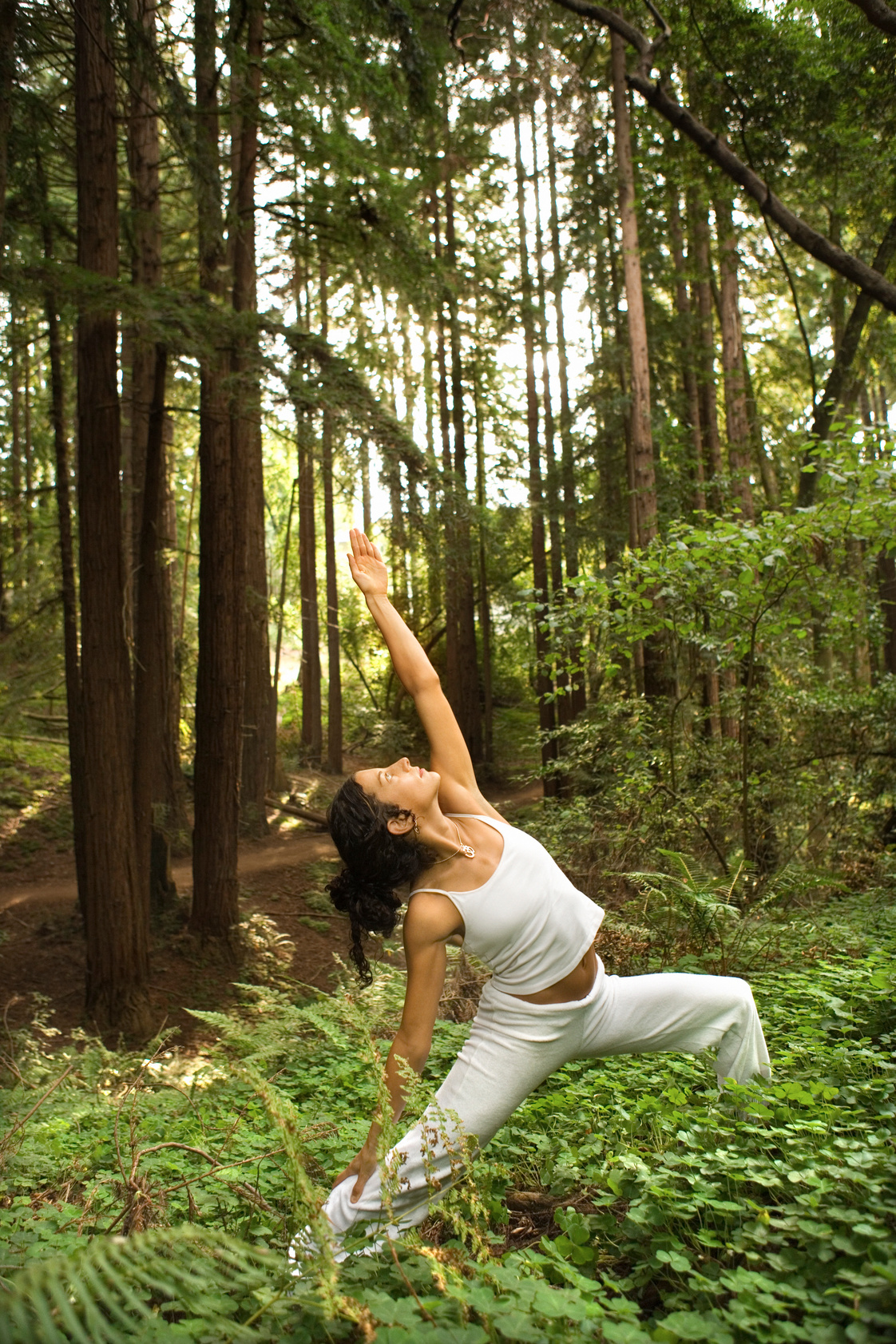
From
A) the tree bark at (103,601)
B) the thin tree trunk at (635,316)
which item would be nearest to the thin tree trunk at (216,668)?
the tree bark at (103,601)

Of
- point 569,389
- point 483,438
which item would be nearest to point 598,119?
point 569,389

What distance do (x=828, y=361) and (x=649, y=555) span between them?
1549 cm

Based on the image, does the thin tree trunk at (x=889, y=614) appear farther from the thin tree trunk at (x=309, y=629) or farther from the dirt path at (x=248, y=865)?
the thin tree trunk at (x=309, y=629)

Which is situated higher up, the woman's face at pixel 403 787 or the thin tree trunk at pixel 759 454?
the thin tree trunk at pixel 759 454

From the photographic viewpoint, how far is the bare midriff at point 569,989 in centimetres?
299

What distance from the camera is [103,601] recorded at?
27.1 feet

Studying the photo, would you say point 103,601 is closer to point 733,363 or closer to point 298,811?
point 298,811

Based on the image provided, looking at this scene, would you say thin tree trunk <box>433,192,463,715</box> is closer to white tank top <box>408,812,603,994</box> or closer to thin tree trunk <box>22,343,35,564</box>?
thin tree trunk <box>22,343,35,564</box>

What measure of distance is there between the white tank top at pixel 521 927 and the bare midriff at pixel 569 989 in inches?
0.9

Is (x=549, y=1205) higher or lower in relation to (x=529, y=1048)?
lower

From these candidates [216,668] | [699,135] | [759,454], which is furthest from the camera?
[759,454]

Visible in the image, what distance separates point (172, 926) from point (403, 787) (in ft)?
31.2

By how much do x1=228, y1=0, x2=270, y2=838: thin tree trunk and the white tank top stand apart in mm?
7248

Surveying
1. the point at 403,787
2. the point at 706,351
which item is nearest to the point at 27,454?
the point at 706,351
